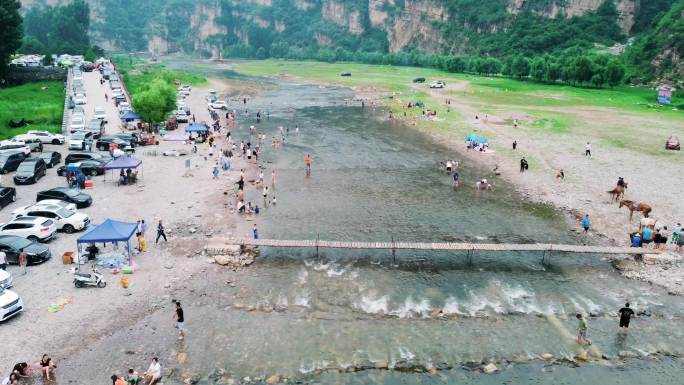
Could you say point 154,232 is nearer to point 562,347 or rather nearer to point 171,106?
point 562,347

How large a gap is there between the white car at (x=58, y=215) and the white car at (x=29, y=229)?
1339 millimetres

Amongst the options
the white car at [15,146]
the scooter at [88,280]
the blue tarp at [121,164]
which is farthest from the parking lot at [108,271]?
the white car at [15,146]

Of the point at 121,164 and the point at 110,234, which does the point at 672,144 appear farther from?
the point at 110,234

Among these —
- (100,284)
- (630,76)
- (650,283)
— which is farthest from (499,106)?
(100,284)

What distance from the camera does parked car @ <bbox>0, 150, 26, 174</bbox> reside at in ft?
155

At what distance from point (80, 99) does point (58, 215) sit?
184 feet

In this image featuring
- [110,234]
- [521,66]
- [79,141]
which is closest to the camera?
[110,234]

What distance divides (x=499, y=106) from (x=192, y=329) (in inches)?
3259

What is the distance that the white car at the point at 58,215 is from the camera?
3441 centimetres

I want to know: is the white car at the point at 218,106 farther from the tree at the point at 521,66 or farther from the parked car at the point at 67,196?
the tree at the point at 521,66

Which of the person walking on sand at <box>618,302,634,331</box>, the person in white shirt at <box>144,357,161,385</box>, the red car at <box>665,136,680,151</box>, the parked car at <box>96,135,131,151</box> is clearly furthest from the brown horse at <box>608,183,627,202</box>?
the parked car at <box>96,135,131,151</box>

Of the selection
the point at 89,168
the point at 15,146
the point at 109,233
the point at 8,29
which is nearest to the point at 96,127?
the point at 15,146

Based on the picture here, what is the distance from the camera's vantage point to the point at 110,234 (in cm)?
3069

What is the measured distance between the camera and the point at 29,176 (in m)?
44.3
